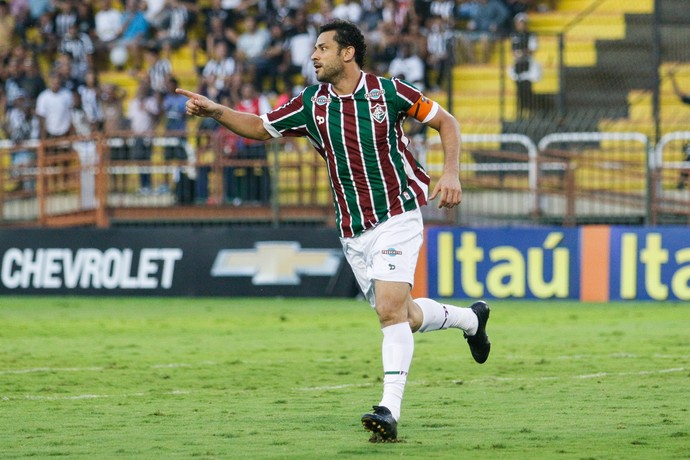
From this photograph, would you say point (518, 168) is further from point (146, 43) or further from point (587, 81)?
point (146, 43)

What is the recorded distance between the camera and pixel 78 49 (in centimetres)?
2675

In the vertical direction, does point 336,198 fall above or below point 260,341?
above

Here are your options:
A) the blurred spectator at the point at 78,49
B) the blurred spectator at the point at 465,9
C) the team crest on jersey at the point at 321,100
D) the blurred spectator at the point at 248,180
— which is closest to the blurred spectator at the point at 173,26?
the blurred spectator at the point at 78,49

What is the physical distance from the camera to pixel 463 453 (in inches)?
266

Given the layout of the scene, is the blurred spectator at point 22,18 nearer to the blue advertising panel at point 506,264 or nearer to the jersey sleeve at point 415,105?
the blue advertising panel at point 506,264

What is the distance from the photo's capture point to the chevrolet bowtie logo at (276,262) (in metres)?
19.2

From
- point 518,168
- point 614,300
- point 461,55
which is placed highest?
point 461,55

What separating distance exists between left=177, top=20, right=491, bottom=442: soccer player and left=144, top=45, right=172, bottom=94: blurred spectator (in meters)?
17.2

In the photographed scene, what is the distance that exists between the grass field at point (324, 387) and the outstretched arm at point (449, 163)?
1.23 meters

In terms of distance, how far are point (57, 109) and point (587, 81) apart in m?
9.05

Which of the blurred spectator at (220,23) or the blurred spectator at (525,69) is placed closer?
the blurred spectator at (525,69)

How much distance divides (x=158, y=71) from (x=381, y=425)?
19.1 metres

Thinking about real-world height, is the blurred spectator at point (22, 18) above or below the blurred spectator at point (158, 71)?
above

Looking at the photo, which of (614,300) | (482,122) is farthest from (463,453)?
(482,122)
